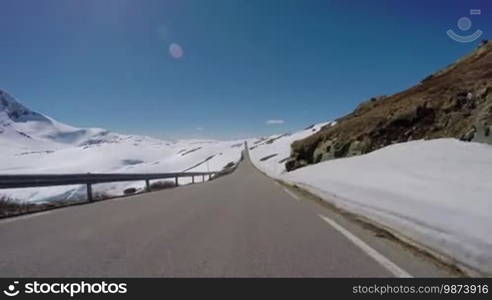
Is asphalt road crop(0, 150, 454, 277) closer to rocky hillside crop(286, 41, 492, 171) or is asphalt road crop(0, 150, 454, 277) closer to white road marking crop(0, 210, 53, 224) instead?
white road marking crop(0, 210, 53, 224)

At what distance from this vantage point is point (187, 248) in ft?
19.7

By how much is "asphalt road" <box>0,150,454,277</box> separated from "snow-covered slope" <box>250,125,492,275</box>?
53 centimetres

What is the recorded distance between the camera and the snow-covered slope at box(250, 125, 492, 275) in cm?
491

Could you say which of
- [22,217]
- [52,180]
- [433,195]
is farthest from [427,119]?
[22,217]

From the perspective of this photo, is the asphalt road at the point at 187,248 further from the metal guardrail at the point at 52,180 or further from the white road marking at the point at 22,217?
the metal guardrail at the point at 52,180

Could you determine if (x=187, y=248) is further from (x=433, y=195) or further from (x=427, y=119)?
(x=427, y=119)

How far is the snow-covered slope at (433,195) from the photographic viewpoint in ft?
16.1

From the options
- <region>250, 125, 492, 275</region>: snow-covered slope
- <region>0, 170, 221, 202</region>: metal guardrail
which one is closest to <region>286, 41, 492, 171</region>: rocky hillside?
<region>250, 125, 492, 275</region>: snow-covered slope

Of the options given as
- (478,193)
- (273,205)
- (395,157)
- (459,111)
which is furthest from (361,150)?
(478,193)

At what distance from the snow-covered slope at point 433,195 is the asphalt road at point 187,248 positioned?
1.74ft

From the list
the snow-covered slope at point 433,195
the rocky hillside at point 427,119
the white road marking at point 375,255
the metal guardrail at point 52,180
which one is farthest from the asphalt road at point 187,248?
the rocky hillside at point 427,119

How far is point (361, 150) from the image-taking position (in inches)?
952

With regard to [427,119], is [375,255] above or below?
below

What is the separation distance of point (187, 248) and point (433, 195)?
4.25m
